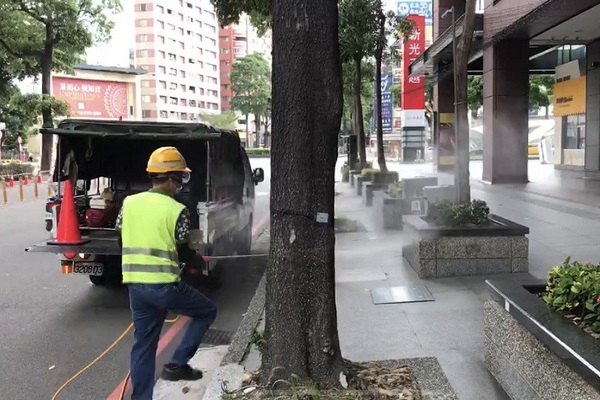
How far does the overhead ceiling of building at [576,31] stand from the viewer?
16328 mm

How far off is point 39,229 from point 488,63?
1546 centimetres

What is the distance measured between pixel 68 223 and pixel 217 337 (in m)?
2.50

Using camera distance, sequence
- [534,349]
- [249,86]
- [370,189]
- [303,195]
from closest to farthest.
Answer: [534,349] → [303,195] → [370,189] → [249,86]

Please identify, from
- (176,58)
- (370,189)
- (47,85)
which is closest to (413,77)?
(370,189)

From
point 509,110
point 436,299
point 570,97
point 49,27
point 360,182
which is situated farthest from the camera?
point 49,27

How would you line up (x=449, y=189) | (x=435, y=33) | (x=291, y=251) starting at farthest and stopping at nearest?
(x=435, y=33) → (x=449, y=189) → (x=291, y=251)

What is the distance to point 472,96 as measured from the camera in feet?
114

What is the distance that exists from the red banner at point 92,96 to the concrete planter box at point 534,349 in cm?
4173

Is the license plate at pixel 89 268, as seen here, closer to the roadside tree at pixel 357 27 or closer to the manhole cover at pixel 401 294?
the manhole cover at pixel 401 294

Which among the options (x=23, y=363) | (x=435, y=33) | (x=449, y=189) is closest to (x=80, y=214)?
(x=23, y=363)

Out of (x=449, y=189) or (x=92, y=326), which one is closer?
(x=92, y=326)

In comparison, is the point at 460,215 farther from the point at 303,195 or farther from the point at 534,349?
the point at 303,195

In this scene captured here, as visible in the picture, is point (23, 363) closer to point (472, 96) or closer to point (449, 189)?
point (449, 189)

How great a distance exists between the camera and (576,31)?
18609 millimetres
